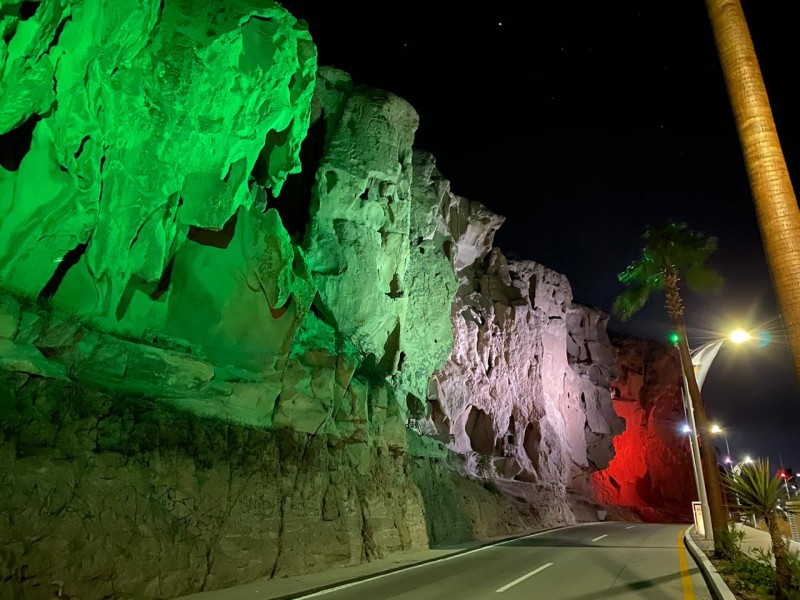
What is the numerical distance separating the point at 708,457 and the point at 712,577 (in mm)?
7198

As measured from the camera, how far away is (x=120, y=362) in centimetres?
1102

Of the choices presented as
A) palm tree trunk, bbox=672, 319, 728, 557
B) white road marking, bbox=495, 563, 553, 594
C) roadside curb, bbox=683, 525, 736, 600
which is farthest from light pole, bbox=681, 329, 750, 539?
white road marking, bbox=495, 563, 553, 594

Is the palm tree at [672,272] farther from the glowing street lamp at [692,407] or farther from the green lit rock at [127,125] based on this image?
the green lit rock at [127,125]

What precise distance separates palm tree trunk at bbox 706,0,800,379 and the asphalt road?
6.23 meters

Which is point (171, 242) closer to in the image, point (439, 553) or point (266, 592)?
point (266, 592)

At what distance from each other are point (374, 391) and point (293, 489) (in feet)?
19.2

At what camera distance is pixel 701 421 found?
1805 centimetres

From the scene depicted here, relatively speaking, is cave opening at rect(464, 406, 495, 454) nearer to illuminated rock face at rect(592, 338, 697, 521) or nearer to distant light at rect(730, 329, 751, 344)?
distant light at rect(730, 329, 751, 344)

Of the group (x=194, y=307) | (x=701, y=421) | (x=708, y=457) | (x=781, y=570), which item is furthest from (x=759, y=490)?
(x=194, y=307)

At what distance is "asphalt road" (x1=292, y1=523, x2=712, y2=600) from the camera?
10172mm

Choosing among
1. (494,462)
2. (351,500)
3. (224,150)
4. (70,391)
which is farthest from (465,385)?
(70,391)

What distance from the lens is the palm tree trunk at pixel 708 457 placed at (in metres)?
16.1

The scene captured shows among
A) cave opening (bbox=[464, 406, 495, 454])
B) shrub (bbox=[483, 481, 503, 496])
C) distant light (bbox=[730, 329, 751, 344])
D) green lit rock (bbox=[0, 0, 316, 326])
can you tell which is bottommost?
shrub (bbox=[483, 481, 503, 496])

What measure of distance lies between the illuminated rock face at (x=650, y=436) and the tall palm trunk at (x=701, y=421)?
38.6m
